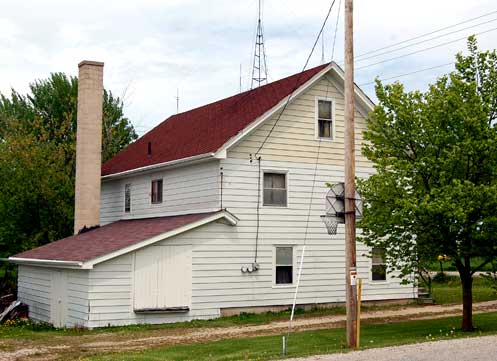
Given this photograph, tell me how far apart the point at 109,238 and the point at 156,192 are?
421cm

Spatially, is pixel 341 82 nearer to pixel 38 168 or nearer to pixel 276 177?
pixel 276 177

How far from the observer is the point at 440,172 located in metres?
18.0

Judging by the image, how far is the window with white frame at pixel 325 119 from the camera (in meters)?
26.6

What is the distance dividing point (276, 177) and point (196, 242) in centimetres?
420

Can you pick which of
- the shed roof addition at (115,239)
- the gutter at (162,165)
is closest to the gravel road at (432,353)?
the shed roof addition at (115,239)

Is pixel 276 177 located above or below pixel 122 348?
above


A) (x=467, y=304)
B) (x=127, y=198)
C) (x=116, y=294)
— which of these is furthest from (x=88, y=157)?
(x=467, y=304)

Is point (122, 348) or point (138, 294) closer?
point (122, 348)

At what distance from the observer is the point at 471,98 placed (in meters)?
18.0

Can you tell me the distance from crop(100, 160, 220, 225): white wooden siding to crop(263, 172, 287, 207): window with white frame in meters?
1.95

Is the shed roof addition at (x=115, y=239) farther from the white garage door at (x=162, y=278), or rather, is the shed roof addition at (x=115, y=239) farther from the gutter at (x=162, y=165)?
the gutter at (x=162, y=165)

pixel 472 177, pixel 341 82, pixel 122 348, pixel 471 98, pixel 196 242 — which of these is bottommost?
pixel 122 348

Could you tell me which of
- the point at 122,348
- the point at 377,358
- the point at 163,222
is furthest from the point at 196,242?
the point at 377,358

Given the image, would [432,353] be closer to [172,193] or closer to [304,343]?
[304,343]
